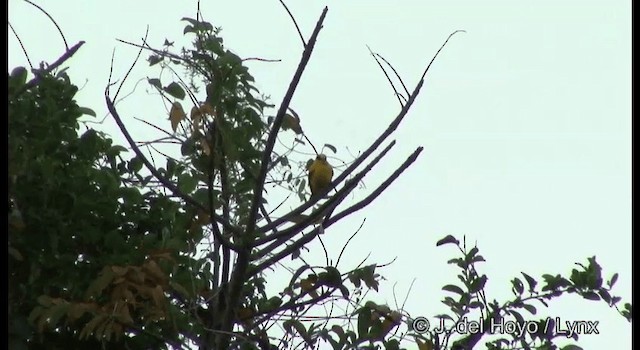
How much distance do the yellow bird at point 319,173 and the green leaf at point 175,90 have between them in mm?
475

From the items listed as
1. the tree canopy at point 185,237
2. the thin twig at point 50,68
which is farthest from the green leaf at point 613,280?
the thin twig at point 50,68

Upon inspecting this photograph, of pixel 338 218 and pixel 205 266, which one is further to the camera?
pixel 205 266

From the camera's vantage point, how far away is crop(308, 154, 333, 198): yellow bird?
10.1 ft

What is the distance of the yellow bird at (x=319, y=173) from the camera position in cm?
306

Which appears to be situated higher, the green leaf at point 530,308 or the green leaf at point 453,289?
the green leaf at point 453,289

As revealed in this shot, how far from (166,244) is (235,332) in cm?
28

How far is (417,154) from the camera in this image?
255 centimetres

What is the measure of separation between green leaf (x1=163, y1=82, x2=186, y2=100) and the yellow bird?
1.56 ft

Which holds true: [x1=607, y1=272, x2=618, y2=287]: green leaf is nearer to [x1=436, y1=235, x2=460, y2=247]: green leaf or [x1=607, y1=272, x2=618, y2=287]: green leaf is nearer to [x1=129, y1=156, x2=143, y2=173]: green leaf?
[x1=436, y1=235, x2=460, y2=247]: green leaf

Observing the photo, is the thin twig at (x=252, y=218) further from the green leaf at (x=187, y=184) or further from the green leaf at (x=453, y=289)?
the green leaf at (x=453, y=289)

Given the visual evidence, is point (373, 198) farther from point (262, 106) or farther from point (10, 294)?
point (10, 294)

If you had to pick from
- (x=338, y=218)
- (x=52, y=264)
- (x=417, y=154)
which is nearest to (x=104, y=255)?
(x=52, y=264)

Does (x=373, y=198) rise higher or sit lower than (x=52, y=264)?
higher
